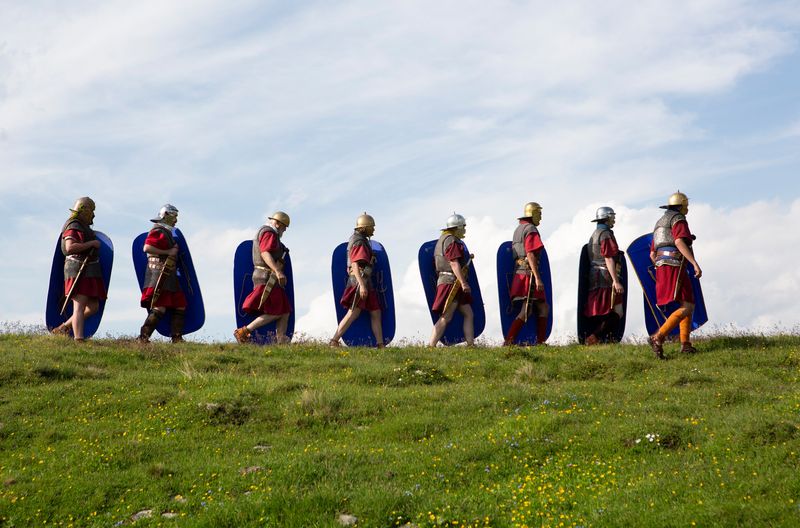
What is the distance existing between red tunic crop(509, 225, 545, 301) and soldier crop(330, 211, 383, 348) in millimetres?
2356

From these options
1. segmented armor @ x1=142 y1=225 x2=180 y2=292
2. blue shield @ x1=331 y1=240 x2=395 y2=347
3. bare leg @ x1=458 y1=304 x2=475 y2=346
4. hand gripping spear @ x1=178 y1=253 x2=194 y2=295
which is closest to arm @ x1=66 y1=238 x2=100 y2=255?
A: segmented armor @ x1=142 y1=225 x2=180 y2=292

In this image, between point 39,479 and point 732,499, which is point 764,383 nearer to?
point 732,499

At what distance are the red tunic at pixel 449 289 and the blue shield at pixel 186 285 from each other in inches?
153

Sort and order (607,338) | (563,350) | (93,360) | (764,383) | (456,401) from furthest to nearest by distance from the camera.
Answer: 1. (607,338)
2. (563,350)
3. (93,360)
4. (764,383)
5. (456,401)

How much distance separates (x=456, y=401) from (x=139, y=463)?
142 inches

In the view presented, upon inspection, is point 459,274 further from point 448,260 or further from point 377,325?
point 377,325

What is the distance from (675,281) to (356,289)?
5025mm

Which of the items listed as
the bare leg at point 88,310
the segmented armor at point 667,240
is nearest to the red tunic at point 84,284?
the bare leg at point 88,310

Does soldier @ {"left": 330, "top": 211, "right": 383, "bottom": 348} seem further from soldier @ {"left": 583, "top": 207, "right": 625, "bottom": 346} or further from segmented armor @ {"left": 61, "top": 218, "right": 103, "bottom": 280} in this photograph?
segmented armor @ {"left": 61, "top": 218, "right": 103, "bottom": 280}

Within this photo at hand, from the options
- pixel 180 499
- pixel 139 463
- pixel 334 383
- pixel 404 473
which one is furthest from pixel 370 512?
pixel 334 383

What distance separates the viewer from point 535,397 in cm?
1121

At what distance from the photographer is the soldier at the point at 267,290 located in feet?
52.0

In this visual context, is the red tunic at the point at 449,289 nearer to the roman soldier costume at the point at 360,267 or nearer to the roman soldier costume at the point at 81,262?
the roman soldier costume at the point at 360,267

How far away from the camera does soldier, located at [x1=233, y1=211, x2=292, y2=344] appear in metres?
15.8
